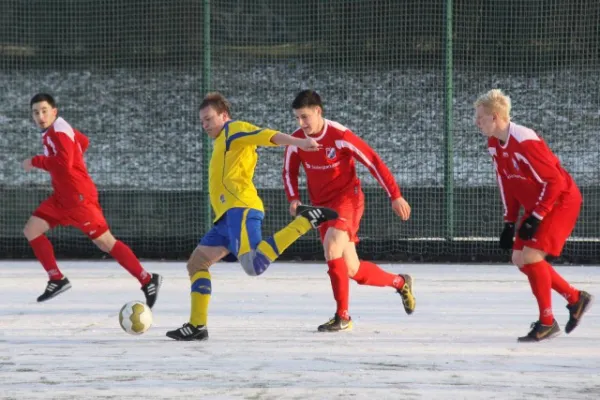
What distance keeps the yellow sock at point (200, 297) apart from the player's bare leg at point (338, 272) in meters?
0.71

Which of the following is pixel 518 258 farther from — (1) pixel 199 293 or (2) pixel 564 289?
(1) pixel 199 293

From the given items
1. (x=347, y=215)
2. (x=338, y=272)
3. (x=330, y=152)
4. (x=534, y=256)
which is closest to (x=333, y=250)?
(x=338, y=272)

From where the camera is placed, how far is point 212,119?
6.91 metres

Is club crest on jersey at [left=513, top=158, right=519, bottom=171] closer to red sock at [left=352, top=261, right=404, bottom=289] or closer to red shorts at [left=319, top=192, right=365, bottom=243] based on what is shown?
red shorts at [left=319, top=192, right=365, bottom=243]

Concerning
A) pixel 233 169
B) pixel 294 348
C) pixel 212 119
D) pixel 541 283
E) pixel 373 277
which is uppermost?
pixel 212 119

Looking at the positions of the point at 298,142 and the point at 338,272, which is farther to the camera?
the point at 338,272

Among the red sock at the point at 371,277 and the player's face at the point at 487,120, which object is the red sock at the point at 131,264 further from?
the player's face at the point at 487,120

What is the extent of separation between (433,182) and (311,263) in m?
1.54

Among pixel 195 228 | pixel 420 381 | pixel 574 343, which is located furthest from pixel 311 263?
pixel 420 381

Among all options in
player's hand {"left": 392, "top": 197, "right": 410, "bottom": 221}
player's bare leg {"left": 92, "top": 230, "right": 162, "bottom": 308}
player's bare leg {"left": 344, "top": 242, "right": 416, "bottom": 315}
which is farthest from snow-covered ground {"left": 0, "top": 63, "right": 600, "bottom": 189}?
player's hand {"left": 392, "top": 197, "right": 410, "bottom": 221}

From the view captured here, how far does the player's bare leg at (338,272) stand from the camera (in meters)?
7.18

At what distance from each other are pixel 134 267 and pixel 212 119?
192cm

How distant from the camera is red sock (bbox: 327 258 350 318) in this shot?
7.21 metres

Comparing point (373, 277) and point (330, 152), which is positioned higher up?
point (330, 152)
